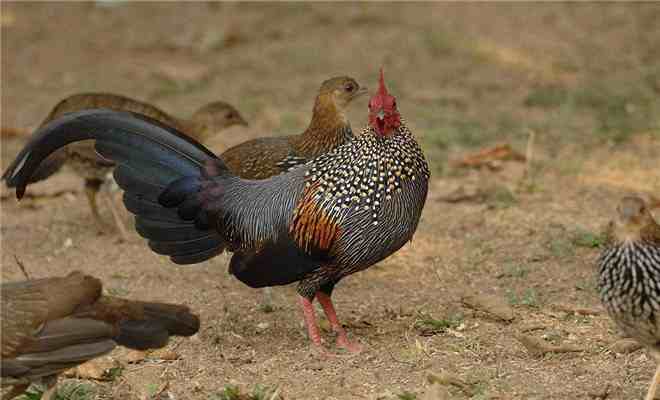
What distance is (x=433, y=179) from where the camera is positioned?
988cm

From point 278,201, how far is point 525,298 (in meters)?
1.70

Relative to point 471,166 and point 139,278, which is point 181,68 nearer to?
point 471,166

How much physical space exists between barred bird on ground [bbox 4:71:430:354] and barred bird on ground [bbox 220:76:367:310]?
533 mm

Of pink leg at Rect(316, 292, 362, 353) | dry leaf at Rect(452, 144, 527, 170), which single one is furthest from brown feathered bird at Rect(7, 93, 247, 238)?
dry leaf at Rect(452, 144, 527, 170)

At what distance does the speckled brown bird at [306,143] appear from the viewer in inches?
280

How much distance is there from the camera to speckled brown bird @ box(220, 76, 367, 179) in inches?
280

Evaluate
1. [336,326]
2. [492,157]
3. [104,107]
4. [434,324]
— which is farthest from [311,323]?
[492,157]

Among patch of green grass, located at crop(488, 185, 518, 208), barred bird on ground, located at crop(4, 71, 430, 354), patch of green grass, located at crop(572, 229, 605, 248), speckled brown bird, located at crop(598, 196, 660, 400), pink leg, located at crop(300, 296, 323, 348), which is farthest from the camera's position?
patch of green grass, located at crop(488, 185, 518, 208)

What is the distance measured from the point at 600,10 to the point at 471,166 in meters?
5.60

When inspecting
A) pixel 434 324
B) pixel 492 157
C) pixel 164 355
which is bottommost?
pixel 164 355

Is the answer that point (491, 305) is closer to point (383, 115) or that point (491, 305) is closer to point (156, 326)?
point (383, 115)

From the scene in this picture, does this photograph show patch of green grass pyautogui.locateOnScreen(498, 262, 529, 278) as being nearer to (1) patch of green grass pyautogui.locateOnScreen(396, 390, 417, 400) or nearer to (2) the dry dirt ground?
(2) the dry dirt ground

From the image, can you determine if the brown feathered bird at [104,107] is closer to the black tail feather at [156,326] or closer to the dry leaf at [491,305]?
the dry leaf at [491,305]

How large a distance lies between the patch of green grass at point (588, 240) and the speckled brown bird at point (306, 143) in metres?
1.80
